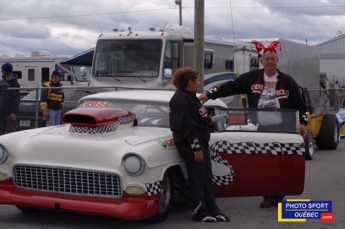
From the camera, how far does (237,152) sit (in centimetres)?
773

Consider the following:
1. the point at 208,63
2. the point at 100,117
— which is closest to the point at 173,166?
the point at 100,117

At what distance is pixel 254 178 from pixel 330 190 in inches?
105

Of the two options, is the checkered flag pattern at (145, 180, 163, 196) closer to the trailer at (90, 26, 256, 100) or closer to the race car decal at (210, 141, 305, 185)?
the race car decal at (210, 141, 305, 185)

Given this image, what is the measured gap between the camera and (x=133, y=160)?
22.4 ft

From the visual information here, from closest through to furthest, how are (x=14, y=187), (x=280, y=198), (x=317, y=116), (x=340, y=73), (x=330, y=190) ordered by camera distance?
(x=14, y=187), (x=280, y=198), (x=330, y=190), (x=317, y=116), (x=340, y=73)

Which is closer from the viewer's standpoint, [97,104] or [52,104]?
[97,104]

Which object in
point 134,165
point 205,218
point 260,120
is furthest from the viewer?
point 260,120

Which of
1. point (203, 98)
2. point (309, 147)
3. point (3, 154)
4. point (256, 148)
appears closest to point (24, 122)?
point (309, 147)

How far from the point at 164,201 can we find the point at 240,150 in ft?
3.48

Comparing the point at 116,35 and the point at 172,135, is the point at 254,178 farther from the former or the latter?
the point at 116,35

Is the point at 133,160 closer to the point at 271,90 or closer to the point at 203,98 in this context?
the point at 203,98

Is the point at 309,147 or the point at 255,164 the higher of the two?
the point at 255,164

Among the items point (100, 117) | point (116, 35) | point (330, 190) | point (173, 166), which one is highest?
point (116, 35)

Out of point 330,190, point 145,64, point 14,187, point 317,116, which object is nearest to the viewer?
point 14,187
